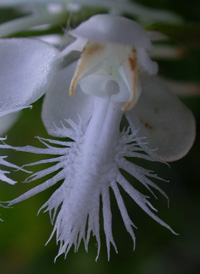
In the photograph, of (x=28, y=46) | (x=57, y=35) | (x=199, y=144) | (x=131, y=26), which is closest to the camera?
(x=131, y=26)

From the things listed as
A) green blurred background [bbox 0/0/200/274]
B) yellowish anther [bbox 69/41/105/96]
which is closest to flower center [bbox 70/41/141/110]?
yellowish anther [bbox 69/41/105/96]

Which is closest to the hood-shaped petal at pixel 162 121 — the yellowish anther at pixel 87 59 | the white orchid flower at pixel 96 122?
the white orchid flower at pixel 96 122

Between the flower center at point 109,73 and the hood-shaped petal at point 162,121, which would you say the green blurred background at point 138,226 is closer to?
the hood-shaped petal at point 162,121

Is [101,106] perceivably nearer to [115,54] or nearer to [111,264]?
[115,54]

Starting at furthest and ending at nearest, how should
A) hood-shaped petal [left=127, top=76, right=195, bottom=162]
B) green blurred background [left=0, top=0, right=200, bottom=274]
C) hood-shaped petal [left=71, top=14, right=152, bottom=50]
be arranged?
1. green blurred background [left=0, top=0, right=200, bottom=274]
2. hood-shaped petal [left=127, top=76, right=195, bottom=162]
3. hood-shaped petal [left=71, top=14, right=152, bottom=50]

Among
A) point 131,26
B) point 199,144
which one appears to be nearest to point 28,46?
point 131,26

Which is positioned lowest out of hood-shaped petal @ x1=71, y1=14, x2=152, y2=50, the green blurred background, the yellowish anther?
the green blurred background

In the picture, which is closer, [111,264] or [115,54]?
[115,54]

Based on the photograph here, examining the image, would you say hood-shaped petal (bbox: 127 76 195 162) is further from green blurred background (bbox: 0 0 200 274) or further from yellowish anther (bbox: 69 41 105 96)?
green blurred background (bbox: 0 0 200 274)

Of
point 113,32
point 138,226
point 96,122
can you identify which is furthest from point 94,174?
point 138,226
